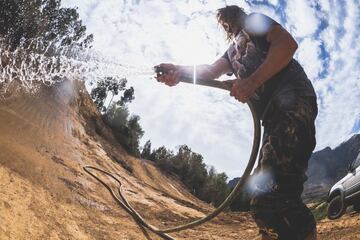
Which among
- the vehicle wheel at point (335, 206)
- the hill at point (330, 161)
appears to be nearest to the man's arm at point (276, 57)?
the vehicle wheel at point (335, 206)

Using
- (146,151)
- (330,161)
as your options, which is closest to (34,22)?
(146,151)

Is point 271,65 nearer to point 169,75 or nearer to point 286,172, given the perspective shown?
point 286,172

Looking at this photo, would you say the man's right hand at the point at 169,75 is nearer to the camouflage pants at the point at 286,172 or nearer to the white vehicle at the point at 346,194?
the camouflage pants at the point at 286,172

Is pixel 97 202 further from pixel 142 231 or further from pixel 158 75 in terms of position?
pixel 158 75

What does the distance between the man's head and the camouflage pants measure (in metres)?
0.77

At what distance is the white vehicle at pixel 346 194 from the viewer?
7805 mm

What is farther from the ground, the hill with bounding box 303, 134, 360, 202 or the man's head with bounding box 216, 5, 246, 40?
the hill with bounding box 303, 134, 360, 202

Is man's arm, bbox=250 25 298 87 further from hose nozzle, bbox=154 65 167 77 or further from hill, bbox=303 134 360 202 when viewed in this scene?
hill, bbox=303 134 360 202

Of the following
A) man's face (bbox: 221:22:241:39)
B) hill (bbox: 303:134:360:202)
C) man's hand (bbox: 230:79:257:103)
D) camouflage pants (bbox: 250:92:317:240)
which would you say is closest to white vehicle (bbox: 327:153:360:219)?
man's face (bbox: 221:22:241:39)

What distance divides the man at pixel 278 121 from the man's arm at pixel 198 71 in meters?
0.43

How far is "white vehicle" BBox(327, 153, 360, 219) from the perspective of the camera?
7.80 m

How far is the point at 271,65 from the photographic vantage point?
229cm

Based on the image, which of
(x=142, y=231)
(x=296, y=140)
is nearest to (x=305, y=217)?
(x=296, y=140)

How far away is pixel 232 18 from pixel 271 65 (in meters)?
0.71
